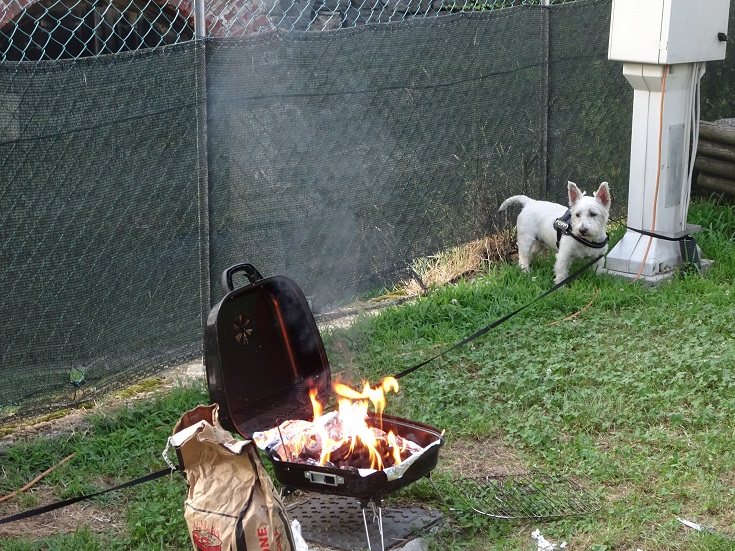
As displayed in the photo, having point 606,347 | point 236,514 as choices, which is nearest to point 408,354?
point 606,347

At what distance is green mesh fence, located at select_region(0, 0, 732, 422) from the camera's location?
4922mm

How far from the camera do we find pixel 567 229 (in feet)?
22.7

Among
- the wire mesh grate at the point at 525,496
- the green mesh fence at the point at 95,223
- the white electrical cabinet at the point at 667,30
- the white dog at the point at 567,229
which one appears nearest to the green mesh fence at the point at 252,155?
the green mesh fence at the point at 95,223

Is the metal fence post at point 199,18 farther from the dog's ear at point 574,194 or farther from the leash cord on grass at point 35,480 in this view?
the dog's ear at point 574,194

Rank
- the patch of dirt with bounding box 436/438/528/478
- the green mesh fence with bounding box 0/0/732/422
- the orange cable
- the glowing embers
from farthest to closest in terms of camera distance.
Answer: the orange cable
the green mesh fence with bounding box 0/0/732/422
the patch of dirt with bounding box 436/438/528/478
the glowing embers

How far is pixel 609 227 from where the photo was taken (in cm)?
842

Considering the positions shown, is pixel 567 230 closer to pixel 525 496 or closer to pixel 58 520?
pixel 525 496

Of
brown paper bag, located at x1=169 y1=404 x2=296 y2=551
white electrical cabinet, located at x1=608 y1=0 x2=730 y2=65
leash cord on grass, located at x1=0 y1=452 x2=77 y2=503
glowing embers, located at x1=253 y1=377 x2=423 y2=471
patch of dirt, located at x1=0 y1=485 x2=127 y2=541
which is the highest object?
white electrical cabinet, located at x1=608 y1=0 x2=730 y2=65

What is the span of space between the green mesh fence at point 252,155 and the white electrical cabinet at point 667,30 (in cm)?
107

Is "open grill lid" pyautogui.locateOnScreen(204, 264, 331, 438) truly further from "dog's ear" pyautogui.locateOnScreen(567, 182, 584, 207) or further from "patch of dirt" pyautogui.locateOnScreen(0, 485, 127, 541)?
"dog's ear" pyautogui.locateOnScreen(567, 182, 584, 207)

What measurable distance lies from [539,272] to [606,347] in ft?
4.68

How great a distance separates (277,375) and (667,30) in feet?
12.4

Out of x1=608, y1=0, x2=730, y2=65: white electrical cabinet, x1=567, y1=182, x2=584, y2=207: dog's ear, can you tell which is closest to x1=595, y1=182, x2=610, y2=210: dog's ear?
x1=567, y1=182, x2=584, y2=207: dog's ear

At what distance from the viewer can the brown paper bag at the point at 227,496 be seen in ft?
10.8
